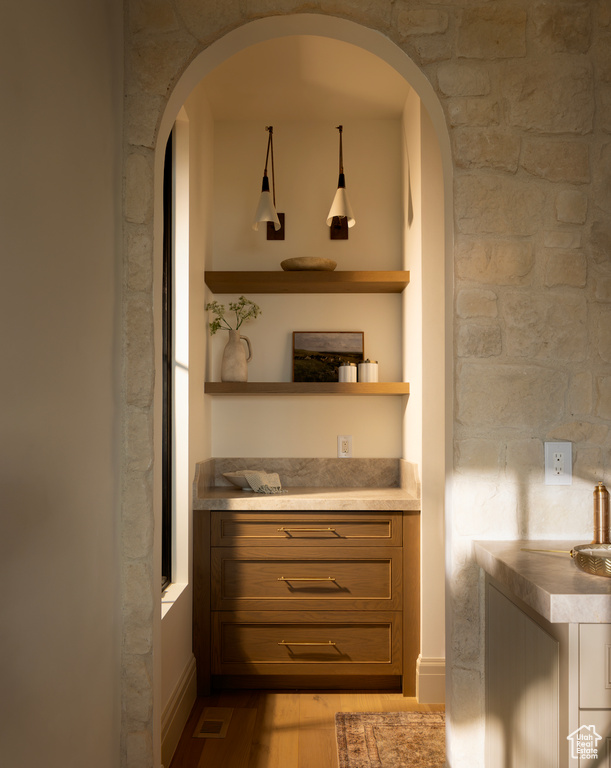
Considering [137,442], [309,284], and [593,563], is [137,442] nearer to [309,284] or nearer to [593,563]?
[593,563]

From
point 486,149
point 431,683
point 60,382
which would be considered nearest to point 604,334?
point 486,149

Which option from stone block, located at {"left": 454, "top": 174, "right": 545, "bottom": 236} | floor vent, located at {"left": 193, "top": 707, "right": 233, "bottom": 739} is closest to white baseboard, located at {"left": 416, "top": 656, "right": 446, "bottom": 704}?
floor vent, located at {"left": 193, "top": 707, "right": 233, "bottom": 739}

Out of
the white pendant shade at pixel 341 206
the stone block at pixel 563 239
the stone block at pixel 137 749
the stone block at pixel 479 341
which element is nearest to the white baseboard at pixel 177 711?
the stone block at pixel 137 749

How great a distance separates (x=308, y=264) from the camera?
335 cm

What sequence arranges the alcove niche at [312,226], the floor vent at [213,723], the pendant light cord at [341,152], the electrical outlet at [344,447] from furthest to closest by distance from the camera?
the electrical outlet at [344,447] → the pendant light cord at [341,152] → the alcove niche at [312,226] → the floor vent at [213,723]

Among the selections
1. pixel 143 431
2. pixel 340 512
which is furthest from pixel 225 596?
pixel 143 431

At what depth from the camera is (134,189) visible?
1.87 m

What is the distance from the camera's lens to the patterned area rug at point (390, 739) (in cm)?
245

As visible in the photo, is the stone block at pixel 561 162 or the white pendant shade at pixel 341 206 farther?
the white pendant shade at pixel 341 206

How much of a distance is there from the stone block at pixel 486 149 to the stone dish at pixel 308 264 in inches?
60.3

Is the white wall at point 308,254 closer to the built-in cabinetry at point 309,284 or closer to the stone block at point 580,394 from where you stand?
the built-in cabinetry at point 309,284

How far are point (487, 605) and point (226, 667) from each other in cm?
166

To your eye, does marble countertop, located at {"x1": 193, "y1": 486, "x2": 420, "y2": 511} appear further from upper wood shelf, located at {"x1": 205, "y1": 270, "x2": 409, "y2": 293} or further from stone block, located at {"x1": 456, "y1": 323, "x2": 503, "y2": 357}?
stone block, located at {"x1": 456, "y1": 323, "x2": 503, "y2": 357}

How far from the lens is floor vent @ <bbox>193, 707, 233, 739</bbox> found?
2645mm
